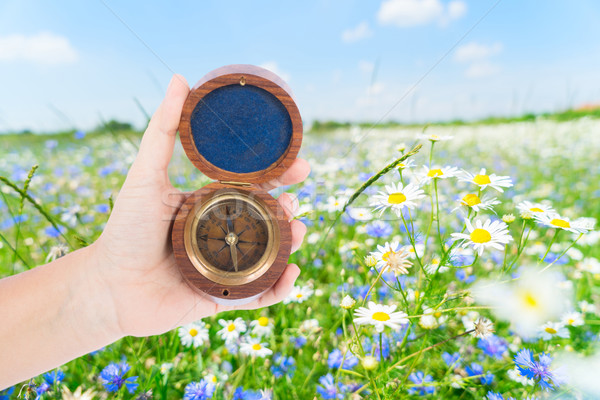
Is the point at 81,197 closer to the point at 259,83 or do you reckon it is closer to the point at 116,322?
the point at 116,322

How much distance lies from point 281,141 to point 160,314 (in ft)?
2.61

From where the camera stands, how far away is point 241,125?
1.48 metres

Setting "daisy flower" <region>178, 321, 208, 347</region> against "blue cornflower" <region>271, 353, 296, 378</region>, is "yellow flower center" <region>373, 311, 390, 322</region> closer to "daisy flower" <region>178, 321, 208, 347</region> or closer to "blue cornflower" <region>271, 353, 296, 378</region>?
"blue cornflower" <region>271, 353, 296, 378</region>

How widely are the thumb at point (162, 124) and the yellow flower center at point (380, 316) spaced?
2.93ft

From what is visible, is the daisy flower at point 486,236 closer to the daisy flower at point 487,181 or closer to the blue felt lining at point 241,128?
the daisy flower at point 487,181

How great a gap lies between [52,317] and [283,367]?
32.2 inches

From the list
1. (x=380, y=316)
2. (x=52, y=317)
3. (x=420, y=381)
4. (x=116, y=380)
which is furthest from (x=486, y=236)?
(x=52, y=317)

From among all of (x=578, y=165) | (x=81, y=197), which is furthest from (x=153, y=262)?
(x=578, y=165)

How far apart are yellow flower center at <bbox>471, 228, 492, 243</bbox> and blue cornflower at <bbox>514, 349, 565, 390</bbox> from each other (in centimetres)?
38

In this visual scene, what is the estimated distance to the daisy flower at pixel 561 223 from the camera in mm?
1190

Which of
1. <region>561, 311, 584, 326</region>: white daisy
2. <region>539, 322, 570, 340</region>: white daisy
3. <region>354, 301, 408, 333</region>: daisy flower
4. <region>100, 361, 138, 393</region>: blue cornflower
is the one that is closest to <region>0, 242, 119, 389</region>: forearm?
<region>100, 361, 138, 393</region>: blue cornflower

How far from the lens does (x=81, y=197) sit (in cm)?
367

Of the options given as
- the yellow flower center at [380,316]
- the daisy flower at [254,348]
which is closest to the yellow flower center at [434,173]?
the yellow flower center at [380,316]

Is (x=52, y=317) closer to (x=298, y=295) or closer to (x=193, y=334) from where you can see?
(x=193, y=334)
